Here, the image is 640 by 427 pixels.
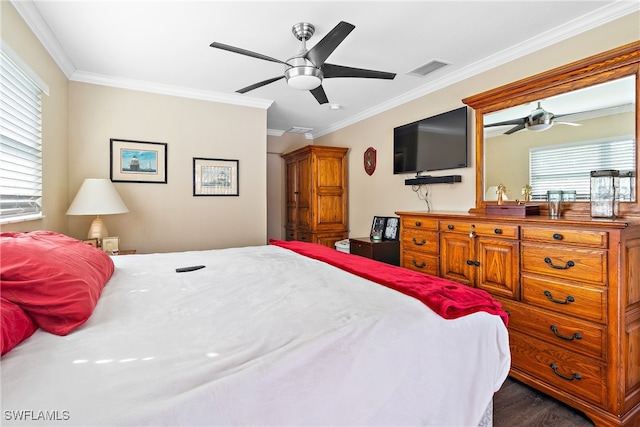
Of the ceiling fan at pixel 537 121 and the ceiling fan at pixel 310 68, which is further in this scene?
the ceiling fan at pixel 537 121

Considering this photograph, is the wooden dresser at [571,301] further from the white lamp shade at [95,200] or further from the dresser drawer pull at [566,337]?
the white lamp shade at [95,200]

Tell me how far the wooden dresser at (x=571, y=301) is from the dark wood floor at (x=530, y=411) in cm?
7

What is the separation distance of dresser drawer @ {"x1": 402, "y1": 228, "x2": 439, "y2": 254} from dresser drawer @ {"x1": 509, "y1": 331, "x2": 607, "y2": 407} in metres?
0.90

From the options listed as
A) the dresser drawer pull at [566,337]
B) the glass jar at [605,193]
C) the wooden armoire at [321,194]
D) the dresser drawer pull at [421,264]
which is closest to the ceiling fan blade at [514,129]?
the glass jar at [605,193]

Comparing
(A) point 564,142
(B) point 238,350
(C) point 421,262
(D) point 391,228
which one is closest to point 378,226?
(D) point 391,228

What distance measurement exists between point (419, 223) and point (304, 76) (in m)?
1.66

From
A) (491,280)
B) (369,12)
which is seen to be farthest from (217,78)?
(491,280)

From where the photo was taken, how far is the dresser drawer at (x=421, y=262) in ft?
9.37

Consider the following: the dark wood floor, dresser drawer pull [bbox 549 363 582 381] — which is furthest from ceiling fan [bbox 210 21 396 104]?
the dark wood floor

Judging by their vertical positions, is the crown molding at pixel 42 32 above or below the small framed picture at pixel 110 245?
above

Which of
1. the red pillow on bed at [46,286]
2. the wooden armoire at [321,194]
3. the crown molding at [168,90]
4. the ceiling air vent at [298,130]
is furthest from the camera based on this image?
the ceiling air vent at [298,130]

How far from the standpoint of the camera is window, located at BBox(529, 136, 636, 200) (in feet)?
6.97

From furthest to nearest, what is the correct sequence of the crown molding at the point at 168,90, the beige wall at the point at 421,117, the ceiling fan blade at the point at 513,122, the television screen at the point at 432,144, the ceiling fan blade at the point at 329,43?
1. the crown molding at the point at 168,90
2. the television screen at the point at 432,144
3. the ceiling fan blade at the point at 513,122
4. the beige wall at the point at 421,117
5. the ceiling fan blade at the point at 329,43

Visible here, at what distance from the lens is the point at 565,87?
237cm
